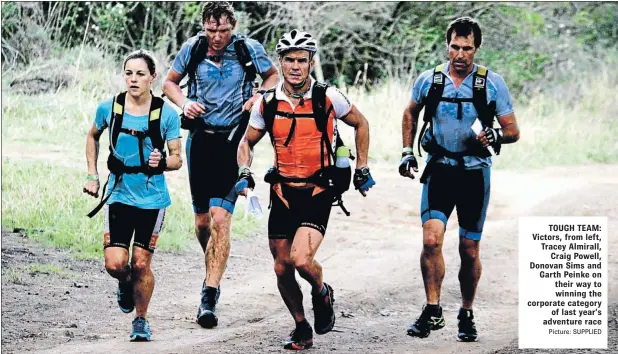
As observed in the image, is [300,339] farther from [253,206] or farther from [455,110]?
[455,110]

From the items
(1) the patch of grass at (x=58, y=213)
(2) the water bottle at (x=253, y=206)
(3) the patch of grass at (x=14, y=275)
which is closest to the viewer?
(2) the water bottle at (x=253, y=206)

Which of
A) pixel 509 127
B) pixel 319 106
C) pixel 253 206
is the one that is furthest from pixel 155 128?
pixel 509 127

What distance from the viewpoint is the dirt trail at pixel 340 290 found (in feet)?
21.7

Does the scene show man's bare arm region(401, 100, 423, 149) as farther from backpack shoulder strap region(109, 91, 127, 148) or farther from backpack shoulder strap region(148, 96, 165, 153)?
backpack shoulder strap region(109, 91, 127, 148)

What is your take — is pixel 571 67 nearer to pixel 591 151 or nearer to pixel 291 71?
pixel 591 151

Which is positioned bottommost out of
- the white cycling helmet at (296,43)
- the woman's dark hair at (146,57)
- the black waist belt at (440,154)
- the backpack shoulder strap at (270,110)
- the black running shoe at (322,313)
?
the black running shoe at (322,313)

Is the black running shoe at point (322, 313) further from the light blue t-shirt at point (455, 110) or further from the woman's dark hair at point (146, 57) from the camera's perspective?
the woman's dark hair at point (146, 57)

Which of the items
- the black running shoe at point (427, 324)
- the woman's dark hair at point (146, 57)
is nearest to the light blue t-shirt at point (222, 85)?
the woman's dark hair at point (146, 57)

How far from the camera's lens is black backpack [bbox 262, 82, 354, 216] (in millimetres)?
6059

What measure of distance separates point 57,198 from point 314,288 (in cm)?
457

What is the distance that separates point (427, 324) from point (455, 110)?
47.0 inches

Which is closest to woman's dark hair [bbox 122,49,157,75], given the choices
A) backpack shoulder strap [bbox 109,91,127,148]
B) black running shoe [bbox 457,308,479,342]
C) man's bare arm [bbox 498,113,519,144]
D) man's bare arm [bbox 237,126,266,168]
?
backpack shoulder strap [bbox 109,91,127,148]

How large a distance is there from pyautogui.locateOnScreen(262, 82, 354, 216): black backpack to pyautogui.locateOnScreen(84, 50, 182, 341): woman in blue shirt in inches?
21.4

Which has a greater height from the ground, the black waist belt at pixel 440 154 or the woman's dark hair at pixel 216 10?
the woman's dark hair at pixel 216 10
